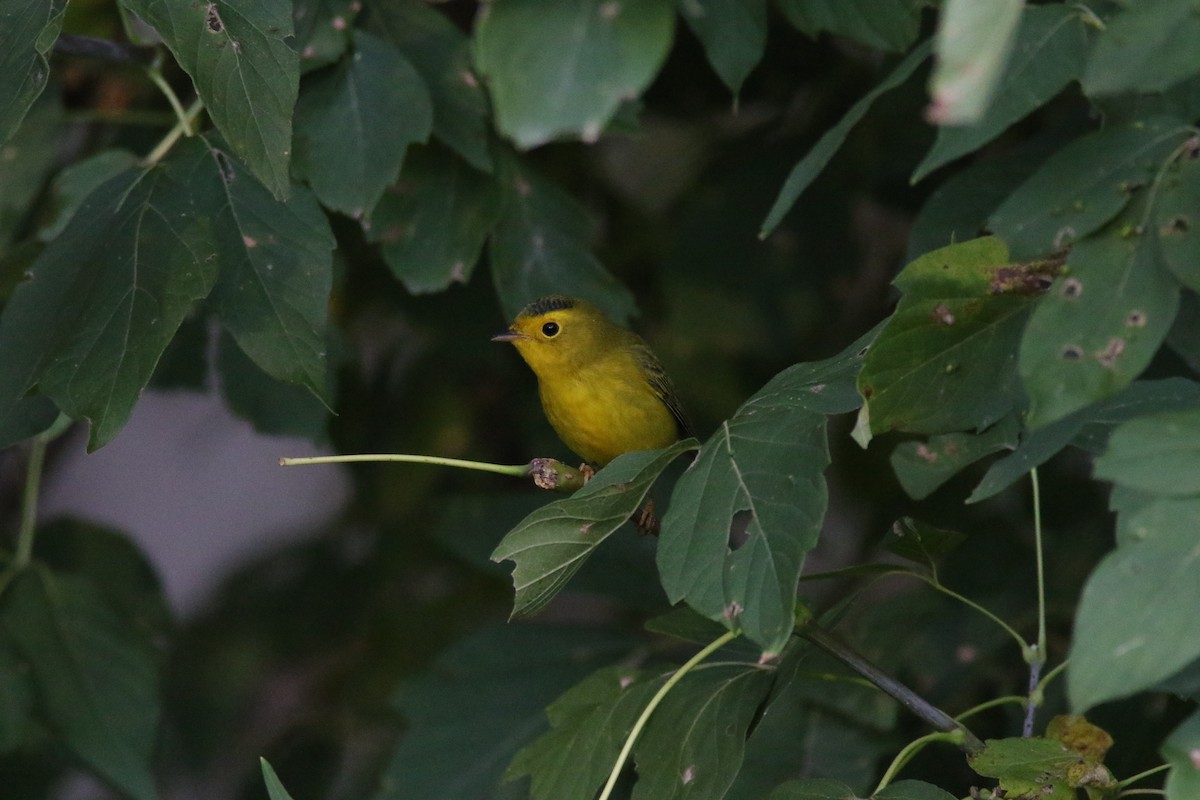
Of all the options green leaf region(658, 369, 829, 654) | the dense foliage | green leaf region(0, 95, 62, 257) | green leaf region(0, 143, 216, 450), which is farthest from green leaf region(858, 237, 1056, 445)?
green leaf region(0, 95, 62, 257)

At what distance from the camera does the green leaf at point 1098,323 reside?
4.43ft

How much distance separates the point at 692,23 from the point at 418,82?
0.64 metres

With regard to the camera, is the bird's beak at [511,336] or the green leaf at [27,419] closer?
the green leaf at [27,419]

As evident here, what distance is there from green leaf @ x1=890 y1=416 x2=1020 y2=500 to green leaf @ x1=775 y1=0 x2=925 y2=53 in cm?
78

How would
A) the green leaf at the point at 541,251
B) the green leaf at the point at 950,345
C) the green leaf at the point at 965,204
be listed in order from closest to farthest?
the green leaf at the point at 950,345, the green leaf at the point at 965,204, the green leaf at the point at 541,251

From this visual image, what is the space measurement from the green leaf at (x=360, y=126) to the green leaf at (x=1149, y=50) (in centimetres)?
141

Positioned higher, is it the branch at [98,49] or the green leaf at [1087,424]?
the branch at [98,49]

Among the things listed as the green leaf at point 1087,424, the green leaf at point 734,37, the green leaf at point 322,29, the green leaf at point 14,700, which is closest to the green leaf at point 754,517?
the green leaf at point 1087,424

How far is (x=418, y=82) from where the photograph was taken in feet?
8.10

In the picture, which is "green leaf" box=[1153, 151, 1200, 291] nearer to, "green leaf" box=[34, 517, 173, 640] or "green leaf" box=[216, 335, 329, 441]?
"green leaf" box=[216, 335, 329, 441]

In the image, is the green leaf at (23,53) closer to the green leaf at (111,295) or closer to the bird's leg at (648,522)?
the green leaf at (111,295)

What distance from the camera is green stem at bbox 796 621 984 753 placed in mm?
1754

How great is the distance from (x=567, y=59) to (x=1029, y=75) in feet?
2.07

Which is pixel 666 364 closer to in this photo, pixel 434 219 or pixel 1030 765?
pixel 434 219
